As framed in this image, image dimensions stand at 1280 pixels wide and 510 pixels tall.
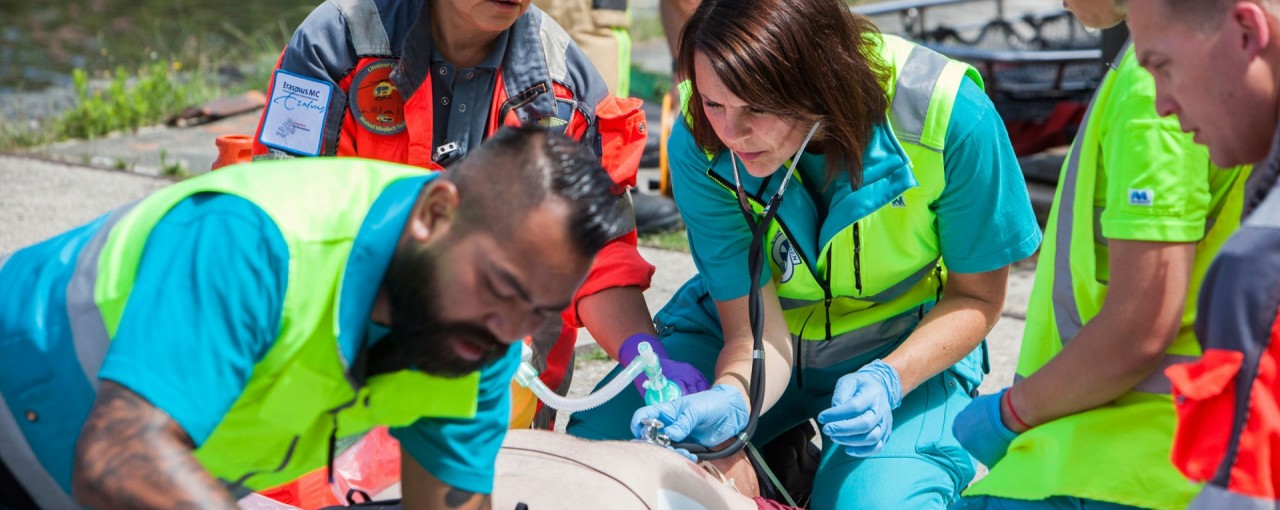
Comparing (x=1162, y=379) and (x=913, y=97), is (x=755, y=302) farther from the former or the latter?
(x=1162, y=379)

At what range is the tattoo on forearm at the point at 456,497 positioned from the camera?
1868 mm

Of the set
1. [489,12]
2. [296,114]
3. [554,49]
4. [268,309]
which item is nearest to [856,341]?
[554,49]

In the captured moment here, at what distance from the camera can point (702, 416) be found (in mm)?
2516

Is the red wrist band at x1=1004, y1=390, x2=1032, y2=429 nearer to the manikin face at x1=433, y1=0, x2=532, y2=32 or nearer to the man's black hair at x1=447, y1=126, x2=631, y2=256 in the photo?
the man's black hair at x1=447, y1=126, x2=631, y2=256

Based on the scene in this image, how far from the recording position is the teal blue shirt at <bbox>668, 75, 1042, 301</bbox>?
2.54 m

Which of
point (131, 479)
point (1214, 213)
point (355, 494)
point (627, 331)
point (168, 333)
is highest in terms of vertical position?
point (168, 333)

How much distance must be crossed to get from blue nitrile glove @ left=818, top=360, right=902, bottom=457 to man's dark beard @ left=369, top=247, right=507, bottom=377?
3.18ft

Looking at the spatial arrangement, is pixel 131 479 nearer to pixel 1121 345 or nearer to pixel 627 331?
pixel 1121 345

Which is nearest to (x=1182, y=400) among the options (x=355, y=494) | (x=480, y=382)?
(x=480, y=382)

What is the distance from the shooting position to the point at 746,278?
9.05 feet

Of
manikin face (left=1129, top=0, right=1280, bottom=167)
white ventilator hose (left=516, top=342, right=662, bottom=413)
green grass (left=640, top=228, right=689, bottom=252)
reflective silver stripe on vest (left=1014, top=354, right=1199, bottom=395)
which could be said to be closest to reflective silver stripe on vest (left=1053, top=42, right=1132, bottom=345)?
reflective silver stripe on vest (left=1014, top=354, right=1199, bottom=395)

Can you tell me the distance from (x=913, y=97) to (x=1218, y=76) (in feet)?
3.20

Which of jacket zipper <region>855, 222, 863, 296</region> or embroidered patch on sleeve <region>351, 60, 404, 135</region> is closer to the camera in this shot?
jacket zipper <region>855, 222, 863, 296</region>

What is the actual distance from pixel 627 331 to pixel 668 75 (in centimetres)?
514
